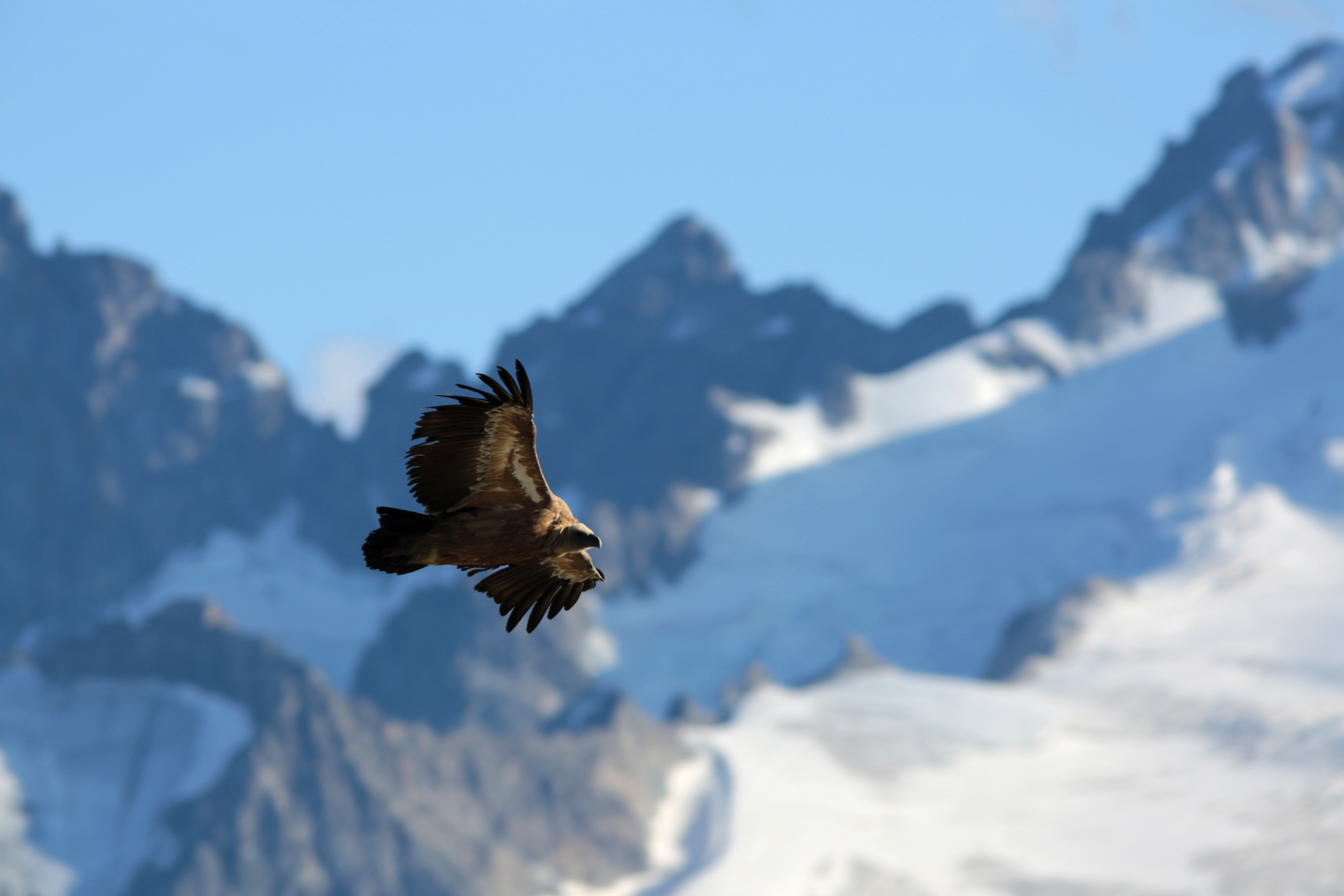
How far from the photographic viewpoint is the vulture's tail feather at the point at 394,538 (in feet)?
76.1

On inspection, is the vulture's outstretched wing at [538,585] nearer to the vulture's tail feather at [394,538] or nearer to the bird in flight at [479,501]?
the bird in flight at [479,501]

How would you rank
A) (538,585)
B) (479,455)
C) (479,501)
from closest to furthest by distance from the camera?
(479,455), (479,501), (538,585)

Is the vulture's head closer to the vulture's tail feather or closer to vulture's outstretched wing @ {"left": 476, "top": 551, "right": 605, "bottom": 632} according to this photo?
vulture's outstretched wing @ {"left": 476, "top": 551, "right": 605, "bottom": 632}

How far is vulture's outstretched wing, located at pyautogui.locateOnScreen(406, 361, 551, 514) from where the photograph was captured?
75.5 ft

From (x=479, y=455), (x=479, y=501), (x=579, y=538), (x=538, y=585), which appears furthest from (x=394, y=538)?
(x=538, y=585)

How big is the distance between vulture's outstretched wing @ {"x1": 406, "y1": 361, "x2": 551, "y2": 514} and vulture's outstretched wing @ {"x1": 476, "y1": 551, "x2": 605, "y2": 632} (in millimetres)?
1747

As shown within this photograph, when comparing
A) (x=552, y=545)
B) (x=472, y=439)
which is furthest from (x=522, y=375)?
(x=552, y=545)

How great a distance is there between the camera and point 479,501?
78.3 ft

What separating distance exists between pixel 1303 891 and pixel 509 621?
187024 millimetres

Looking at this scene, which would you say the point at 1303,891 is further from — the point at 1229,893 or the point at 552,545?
the point at 552,545

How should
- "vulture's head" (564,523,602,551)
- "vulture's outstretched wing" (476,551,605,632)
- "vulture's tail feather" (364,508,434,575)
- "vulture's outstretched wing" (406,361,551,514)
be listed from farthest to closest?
"vulture's outstretched wing" (476,551,605,632) → "vulture's head" (564,523,602,551) → "vulture's tail feather" (364,508,434,575) → "vulture's outstretched wing" (406,361,551,514)

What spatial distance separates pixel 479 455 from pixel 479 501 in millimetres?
696

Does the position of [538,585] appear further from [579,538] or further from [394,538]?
[394,538]

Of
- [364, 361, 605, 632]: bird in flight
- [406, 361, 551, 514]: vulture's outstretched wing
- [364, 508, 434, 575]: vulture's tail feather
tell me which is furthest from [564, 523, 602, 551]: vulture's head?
[364, 508, 434, 575]: vulture's tail feather
